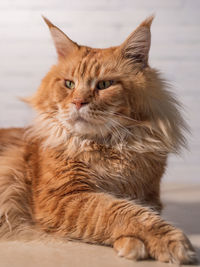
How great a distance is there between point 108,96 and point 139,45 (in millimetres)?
318

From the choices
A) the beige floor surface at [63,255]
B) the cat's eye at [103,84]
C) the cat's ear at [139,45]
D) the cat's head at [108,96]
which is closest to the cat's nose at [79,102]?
the cat's head at [108,96]

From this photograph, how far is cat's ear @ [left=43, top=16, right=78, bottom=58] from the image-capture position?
1.96m

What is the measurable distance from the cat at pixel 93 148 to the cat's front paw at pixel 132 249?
0.28 ft

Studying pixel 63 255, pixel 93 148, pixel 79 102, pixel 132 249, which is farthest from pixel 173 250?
pixel 79 102

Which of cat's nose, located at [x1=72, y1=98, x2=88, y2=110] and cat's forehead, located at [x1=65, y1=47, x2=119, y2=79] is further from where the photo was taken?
cat's forehead, located at [x1=65, y1=47, x2=119, y2=79]

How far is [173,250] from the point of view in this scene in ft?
4.65

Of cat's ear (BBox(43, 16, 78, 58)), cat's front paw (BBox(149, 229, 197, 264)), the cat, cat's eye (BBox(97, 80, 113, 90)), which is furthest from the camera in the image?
cat's ear (BBox(43, 16, 78, 58))

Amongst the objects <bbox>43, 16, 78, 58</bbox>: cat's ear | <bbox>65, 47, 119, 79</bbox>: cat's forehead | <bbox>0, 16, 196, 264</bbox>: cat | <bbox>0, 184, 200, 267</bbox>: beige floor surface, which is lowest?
<bbox>0, 184, 200, 267</bbox>: beige floor surface

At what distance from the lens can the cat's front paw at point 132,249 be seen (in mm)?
1445

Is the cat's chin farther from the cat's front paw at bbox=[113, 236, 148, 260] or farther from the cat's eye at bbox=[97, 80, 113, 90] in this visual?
the cat's front paw at bbox=[113, 236, 148, 260]

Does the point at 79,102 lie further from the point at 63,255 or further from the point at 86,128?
the point at 63,255

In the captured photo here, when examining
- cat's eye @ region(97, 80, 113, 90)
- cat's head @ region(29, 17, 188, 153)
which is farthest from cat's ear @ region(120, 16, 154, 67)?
cat's eye @ region(97, 80, 113, 90)

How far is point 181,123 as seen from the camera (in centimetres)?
197

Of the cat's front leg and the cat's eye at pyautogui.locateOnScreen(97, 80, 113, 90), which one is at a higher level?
Answer: the cat's eye at pyautogui.locateOnScreen(97, 80, 113, 90)
